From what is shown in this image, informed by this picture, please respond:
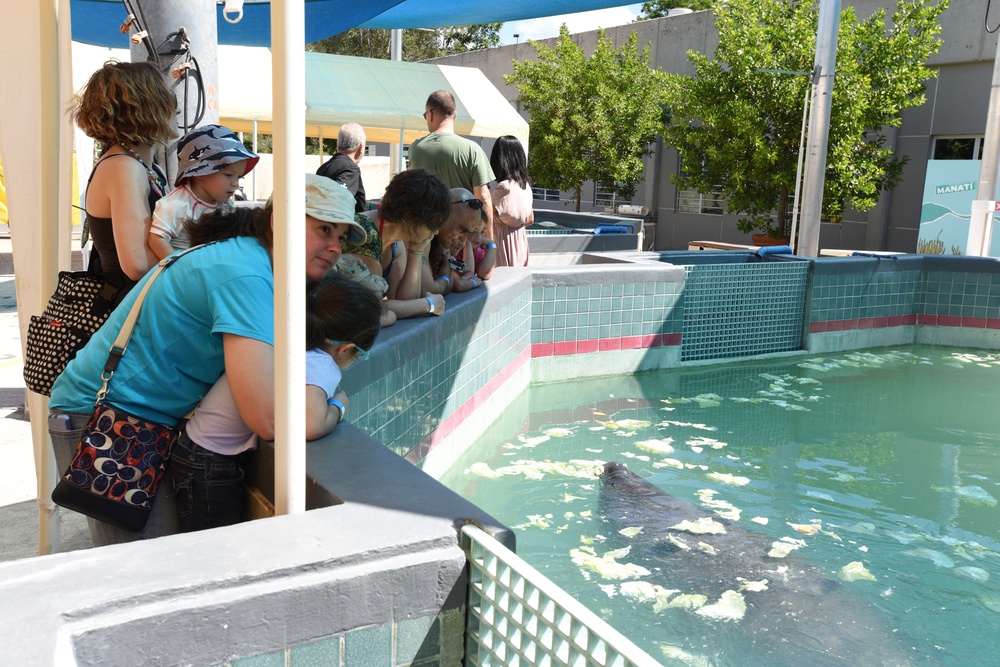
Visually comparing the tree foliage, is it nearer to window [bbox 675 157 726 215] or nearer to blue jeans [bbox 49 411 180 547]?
window [bbox 675 157 726 215]

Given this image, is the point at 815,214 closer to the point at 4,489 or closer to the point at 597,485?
the point at 597,485

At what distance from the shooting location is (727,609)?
359cm

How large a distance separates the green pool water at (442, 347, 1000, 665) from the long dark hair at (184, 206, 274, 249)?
211 cm

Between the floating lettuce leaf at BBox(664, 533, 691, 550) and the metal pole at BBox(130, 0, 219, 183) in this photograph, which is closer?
the metal pole at BBox(130, 0, 219, 183)

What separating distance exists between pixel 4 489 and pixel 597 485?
2.97 meters

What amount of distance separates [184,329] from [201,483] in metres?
0.45

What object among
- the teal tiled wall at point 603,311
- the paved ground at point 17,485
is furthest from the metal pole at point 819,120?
the paved ground at point 17,485

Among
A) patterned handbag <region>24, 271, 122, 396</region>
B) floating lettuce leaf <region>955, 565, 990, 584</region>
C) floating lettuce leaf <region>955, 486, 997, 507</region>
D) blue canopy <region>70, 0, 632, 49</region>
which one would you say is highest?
blue canopy <region>70, 0, 632, 49</region>

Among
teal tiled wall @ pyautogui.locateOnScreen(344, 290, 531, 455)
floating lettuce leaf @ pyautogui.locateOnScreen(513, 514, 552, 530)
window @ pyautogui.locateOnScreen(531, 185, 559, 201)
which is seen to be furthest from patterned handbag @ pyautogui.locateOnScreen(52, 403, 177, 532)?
window @ pyautogui.locateOnScreen(531, 185, 559, 201)

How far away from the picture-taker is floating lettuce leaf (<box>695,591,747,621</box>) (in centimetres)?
354

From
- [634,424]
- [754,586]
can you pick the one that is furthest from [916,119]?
[754,586]

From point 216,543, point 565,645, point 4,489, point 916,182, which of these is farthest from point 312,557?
point 916,182

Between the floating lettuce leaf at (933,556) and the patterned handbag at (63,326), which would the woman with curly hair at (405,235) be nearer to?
the patterned handbag at (63,326)

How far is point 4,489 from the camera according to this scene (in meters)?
4.15
